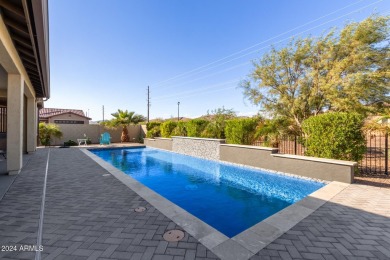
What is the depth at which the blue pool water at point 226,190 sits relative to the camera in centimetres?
493

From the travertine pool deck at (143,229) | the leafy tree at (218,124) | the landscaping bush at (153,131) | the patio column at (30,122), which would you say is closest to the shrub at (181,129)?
the leafy tree at (218,124)

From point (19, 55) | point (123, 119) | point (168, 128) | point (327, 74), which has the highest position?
point (327, 74)

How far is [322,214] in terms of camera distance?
3.85 m

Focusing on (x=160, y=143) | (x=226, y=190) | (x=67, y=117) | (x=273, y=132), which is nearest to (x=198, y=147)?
(x=273, y=132)

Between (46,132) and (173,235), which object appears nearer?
(173,235)

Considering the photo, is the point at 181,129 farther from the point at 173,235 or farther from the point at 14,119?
the point at 173,235

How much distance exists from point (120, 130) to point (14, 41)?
61.4ft

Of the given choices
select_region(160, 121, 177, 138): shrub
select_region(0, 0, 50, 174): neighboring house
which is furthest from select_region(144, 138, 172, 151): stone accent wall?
select_region(0, 0, 50, 174): neighboring house

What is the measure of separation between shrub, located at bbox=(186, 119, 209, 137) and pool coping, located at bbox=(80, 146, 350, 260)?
10.0 meters

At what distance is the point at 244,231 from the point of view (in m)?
3.17

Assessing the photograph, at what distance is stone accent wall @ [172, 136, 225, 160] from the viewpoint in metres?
12.1

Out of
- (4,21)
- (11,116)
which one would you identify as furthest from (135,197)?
(11,116)

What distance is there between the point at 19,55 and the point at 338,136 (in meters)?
11.3

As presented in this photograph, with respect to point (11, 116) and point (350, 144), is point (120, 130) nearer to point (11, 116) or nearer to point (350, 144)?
point (11, 116)
